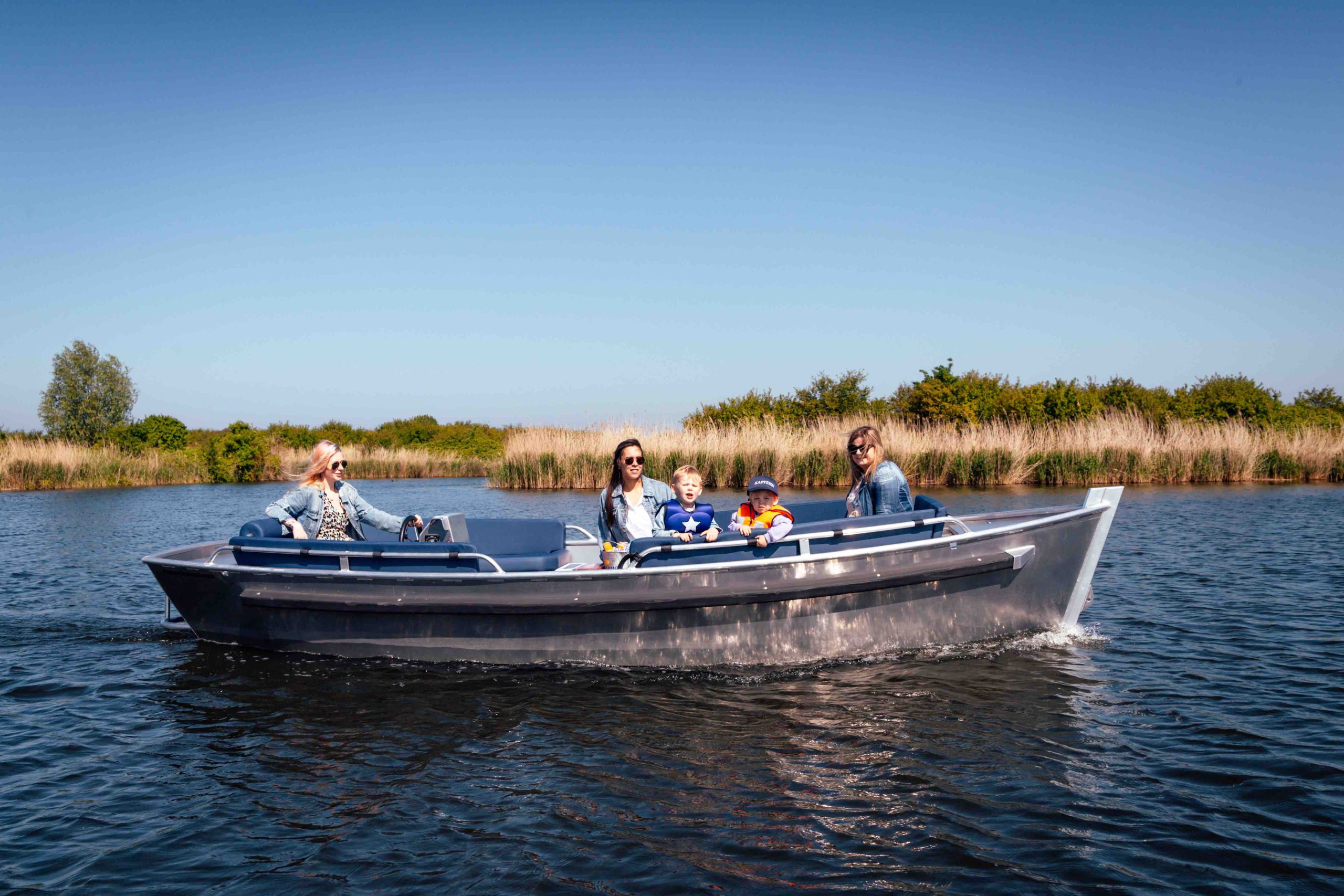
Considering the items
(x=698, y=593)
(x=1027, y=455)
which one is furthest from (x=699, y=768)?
(x=1027, y=455)

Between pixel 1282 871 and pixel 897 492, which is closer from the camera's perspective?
pixel 1282 871

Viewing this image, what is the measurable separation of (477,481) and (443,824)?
1192 inches

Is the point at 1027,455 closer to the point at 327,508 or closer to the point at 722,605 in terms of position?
the point at 722,605

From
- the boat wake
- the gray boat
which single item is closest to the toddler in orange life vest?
the gray boat

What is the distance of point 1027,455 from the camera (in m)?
22.8

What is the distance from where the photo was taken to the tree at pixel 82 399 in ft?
152

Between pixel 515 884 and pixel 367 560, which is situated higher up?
pixel 367 560

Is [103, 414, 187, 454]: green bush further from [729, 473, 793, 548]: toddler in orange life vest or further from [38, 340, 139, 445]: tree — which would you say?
[729, 473, 793, 548]: toddler in orange life vest

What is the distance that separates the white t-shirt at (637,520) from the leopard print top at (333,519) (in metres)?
2.45

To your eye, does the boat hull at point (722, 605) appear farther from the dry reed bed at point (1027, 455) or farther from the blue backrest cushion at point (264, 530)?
the dry reed bed at point (1027, 455)

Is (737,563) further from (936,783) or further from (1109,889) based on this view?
(1109,889)

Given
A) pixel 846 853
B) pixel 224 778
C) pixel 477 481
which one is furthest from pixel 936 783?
pixel 477 481

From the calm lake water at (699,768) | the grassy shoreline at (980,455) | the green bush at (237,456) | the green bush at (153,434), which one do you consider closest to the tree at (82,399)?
the green bush at (153,434)

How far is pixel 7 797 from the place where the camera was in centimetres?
465
